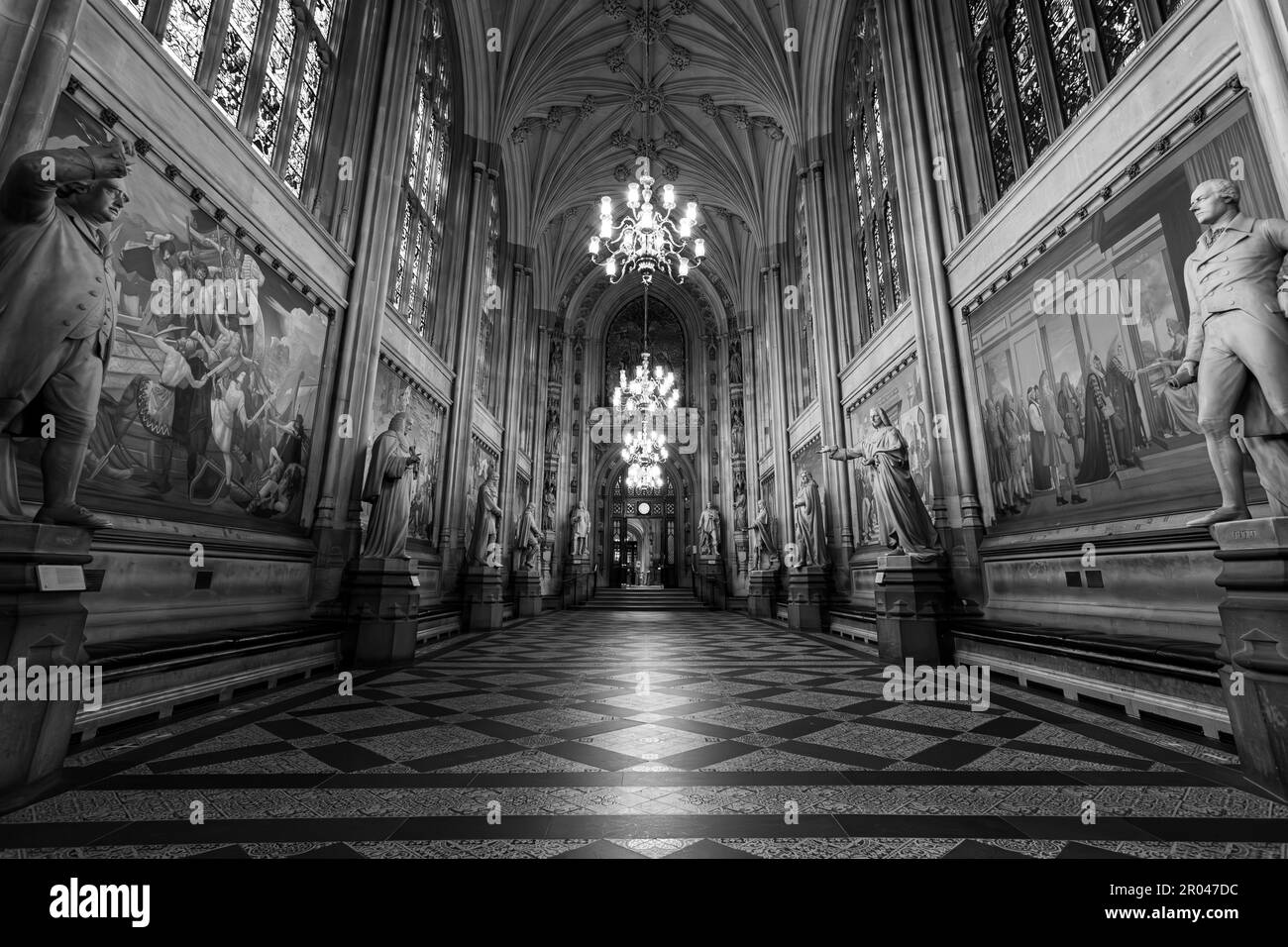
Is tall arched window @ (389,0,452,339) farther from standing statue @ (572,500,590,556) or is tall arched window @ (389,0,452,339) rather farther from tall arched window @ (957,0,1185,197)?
standing statue @ (572,500,590,556)

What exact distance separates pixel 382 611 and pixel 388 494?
1.38 metres

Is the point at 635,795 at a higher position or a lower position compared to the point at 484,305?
lower

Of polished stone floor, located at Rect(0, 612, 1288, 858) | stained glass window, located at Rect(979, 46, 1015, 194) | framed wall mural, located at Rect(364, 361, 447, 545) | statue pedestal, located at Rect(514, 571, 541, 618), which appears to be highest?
stained glass window, located at Rect(979, 46, 1015, 194)

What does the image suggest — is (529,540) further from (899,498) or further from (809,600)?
(899,498)

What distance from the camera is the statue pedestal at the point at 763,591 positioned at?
14.8 meters

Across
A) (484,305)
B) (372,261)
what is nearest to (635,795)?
(372,261)

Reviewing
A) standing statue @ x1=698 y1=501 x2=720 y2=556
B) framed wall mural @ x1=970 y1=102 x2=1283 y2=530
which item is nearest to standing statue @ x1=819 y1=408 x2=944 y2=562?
framed wall mural @ x1=970 y1=102 x2=1283 y2=530

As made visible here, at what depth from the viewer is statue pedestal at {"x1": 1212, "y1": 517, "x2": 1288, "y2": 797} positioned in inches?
85.8

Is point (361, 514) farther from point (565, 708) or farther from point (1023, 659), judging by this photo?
point (1023, 659)

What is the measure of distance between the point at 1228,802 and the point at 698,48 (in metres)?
18.8

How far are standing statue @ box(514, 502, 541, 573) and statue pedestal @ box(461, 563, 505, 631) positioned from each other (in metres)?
3.75

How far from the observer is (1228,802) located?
203 cm

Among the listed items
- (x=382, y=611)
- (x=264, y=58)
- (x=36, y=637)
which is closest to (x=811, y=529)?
(x=382, y=611)

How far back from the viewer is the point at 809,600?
1073 centimetres
